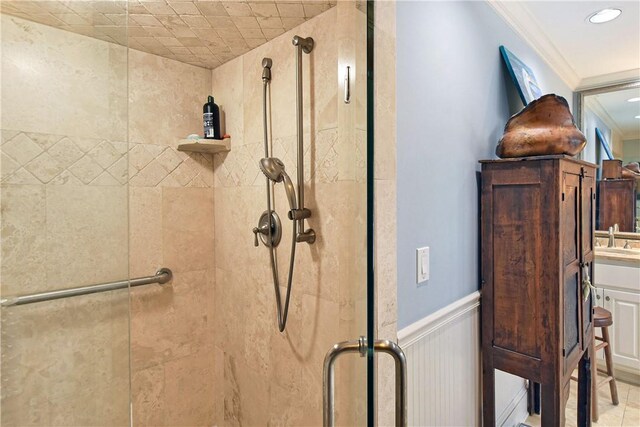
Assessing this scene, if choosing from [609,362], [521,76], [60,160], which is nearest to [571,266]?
[521,76]

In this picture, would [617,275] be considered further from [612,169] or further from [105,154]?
[105,154]

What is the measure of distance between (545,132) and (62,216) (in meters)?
1.61

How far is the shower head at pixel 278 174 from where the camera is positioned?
121cm

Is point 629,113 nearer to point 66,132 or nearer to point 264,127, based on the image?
point 264,127

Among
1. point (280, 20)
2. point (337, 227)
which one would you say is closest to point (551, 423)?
point (337, 227)

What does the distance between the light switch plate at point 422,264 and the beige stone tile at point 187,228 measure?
99 cm

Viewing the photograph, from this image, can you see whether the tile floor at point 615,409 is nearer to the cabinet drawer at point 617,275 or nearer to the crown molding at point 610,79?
the cabinet drawer at point 617,275

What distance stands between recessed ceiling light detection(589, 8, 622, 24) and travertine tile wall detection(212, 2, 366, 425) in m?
1.61

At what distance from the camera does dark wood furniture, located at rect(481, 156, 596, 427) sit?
4.30 ft

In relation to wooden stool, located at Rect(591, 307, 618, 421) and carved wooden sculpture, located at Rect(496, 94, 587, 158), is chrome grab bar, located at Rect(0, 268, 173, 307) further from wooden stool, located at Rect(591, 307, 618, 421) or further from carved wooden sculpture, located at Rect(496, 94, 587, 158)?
wooden stool, located at Rect(591, 307, 618, 421)

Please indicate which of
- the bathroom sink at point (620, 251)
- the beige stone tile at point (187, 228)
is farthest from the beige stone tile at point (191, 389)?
the bathroom sink at point (620, 251)

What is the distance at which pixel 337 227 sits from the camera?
112 cm

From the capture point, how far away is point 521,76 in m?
1.76

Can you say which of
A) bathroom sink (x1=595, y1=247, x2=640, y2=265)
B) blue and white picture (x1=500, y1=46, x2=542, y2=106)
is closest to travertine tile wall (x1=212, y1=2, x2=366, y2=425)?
blue and white picture (x1=500, y1=46, x2=542, y2=106)
